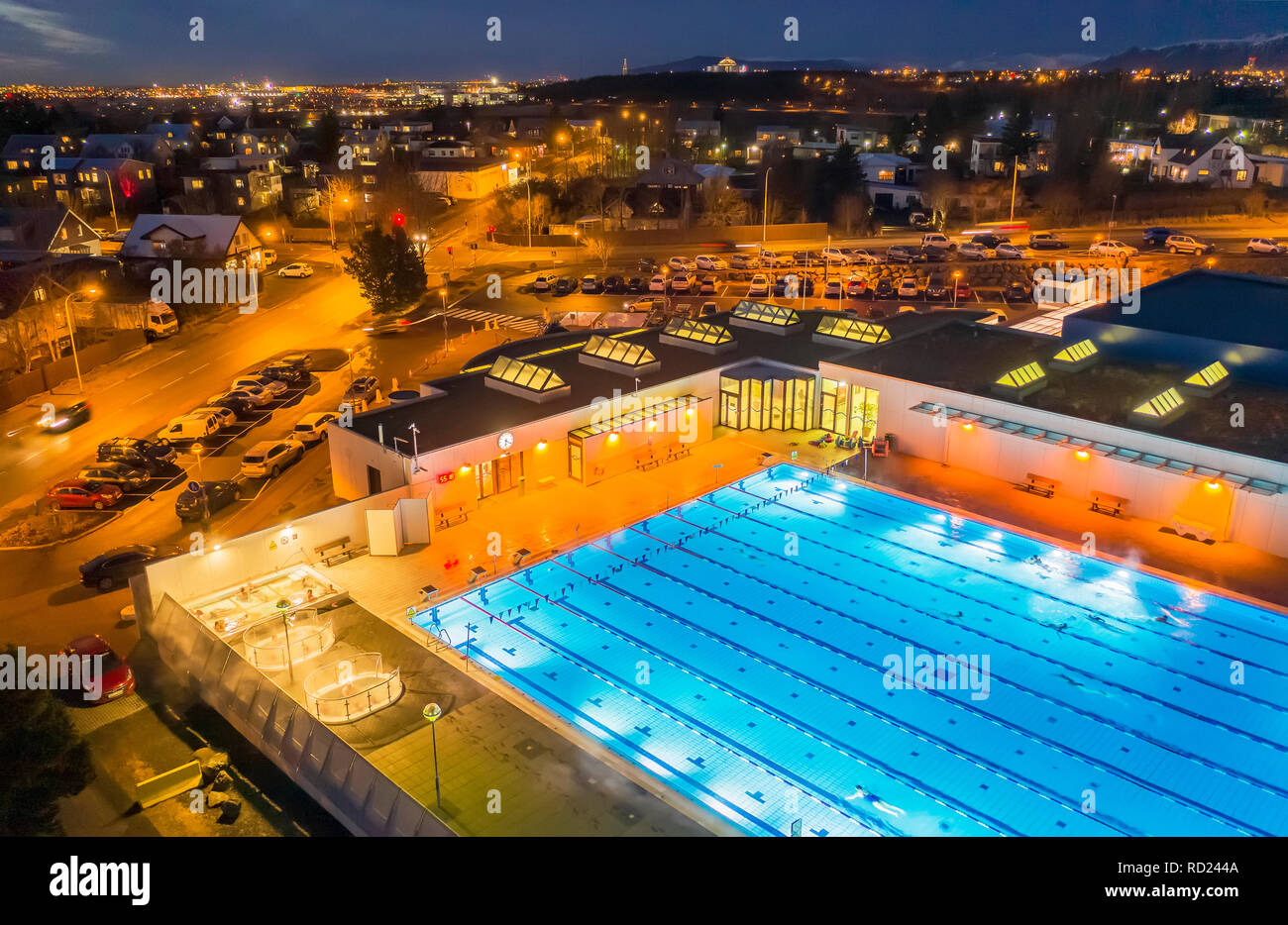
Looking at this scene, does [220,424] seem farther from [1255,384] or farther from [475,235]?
[475,235]

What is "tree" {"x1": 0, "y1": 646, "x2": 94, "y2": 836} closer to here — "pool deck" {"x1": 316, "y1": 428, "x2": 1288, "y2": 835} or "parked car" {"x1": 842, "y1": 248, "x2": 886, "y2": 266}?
"pool deck" {"x1": 316, "y1": 428, "x2": 1288, "y2": 835}

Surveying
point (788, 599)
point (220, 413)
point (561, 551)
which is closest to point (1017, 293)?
point (788, 599)

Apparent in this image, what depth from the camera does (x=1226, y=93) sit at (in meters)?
96.9

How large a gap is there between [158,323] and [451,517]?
22794 millimetres

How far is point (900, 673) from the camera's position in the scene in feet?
49.6

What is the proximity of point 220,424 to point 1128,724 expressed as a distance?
23.8 m

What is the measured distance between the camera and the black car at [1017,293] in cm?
4153

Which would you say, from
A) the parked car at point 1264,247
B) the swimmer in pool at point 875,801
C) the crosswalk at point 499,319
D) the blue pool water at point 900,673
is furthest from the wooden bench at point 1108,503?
the parked car at point 1264,247

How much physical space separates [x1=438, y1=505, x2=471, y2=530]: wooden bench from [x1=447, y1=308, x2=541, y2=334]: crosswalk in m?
17.3

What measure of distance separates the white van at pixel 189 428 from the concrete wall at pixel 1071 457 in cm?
1719

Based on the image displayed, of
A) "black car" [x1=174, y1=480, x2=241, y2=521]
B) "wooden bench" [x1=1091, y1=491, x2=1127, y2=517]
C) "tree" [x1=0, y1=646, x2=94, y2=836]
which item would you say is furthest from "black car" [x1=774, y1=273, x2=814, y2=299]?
"tree" [x1=0, y1=646, x2=94, y2=836]

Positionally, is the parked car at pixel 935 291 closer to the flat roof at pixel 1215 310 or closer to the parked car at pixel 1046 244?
the parked car at pixel 1046 244

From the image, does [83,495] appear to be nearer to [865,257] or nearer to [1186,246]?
[865,257]
